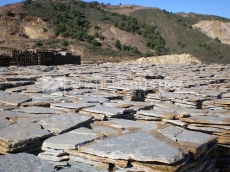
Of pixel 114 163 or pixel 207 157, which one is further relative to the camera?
pixel 207 157

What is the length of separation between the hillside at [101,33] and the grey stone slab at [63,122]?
81.1 ft

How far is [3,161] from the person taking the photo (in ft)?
6.52

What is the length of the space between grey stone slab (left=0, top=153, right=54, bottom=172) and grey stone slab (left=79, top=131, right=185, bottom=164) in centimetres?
31

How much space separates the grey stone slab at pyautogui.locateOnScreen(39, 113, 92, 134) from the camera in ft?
8.58

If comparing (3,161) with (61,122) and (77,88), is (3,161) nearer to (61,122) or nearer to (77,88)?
(61,122)

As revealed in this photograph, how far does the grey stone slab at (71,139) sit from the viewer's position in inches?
84.6

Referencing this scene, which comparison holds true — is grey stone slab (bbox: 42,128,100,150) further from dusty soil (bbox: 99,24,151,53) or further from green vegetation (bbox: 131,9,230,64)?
dusty soil (bbox: 99,24,151,53)

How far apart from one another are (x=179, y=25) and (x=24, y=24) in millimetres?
29493

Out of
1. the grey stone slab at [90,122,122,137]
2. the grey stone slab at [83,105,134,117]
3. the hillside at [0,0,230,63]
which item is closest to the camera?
the grey stone slab at [90,122,122,137]

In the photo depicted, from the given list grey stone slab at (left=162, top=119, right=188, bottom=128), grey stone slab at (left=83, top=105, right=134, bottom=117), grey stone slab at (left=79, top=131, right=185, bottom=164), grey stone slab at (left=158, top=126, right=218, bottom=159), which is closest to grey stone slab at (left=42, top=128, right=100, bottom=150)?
grey stone slab at (left=79, top=131, right=185, bottom=164)

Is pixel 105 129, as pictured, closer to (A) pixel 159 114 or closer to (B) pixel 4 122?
(A) pixel 159 114

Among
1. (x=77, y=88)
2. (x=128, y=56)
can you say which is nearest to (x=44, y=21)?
(x=128, y=56)

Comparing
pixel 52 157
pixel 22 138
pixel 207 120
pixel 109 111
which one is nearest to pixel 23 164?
pixel 52 157

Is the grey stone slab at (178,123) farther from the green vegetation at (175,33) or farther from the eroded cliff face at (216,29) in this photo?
the eroded cliff face at (216,29)
